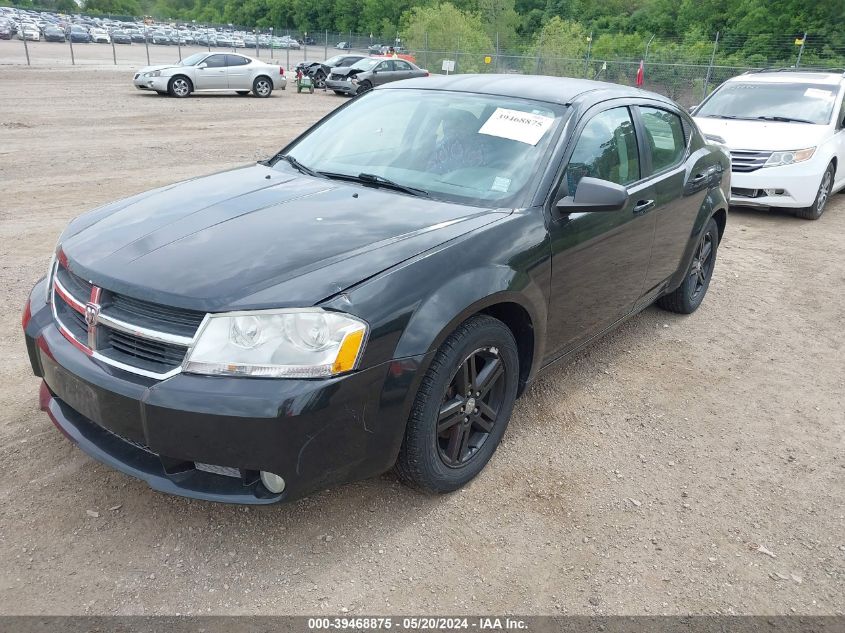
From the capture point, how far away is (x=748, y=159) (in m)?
8.37

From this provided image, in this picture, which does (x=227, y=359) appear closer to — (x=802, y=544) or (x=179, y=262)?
(x=179, y=262)

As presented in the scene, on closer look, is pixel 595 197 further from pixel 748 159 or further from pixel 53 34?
pixel 53 34

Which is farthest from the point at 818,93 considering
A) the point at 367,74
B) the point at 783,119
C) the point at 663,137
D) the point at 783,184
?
the point at 367,74

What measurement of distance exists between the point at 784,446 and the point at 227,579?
287cm

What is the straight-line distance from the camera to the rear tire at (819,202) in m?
8.63

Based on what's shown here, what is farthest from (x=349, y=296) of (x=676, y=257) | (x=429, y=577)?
(x=676, y=257)

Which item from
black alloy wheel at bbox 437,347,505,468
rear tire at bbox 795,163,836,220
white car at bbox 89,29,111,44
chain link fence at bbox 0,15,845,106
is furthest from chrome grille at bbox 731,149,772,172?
white car at bbox 89,29,111,44

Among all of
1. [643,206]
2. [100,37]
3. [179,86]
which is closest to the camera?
[643,206]

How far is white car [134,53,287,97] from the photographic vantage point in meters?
20.1

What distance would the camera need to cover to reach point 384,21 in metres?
87.2

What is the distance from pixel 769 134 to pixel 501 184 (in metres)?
6.92

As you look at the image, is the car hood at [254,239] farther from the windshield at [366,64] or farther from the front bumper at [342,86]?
the windshield at [366,64]

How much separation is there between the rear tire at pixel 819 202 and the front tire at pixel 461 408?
7.31 metres

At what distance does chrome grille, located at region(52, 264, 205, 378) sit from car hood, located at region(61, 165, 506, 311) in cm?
5
